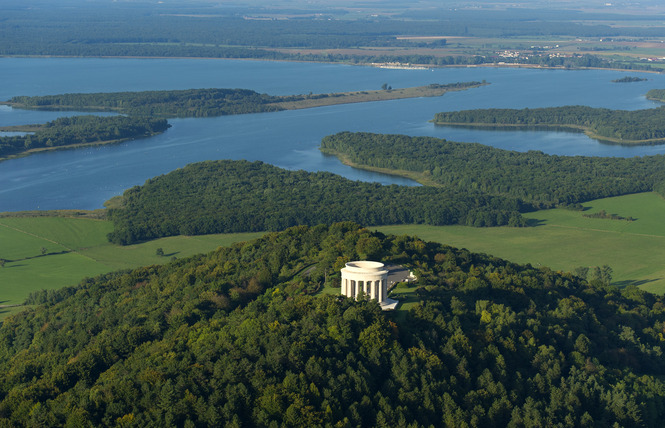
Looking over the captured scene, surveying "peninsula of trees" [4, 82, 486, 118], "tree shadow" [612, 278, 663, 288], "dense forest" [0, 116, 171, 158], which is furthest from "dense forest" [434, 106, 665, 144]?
"tree shadow" [612, 278, 663, 288]

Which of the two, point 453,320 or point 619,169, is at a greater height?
point 453,320

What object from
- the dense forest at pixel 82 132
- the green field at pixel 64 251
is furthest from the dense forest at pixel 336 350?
the dense forest at pixel 82 132

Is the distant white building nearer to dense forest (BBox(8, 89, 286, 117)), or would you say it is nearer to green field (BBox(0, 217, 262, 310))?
green field (BBox(0, 217, 262, 310))

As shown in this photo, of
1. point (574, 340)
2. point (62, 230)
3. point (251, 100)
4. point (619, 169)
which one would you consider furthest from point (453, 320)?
point (251, 100)

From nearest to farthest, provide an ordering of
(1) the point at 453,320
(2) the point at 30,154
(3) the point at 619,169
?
(1) the point at 453,320, (3) the point at 619,169, (2) the point at 30,154

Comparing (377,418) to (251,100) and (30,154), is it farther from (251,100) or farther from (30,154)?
(251,100)

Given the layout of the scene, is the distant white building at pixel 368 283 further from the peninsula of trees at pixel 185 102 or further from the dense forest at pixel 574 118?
the peninsula of trees at pixel 185 102

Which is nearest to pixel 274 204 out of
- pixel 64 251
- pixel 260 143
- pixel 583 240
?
pixel 64 251
